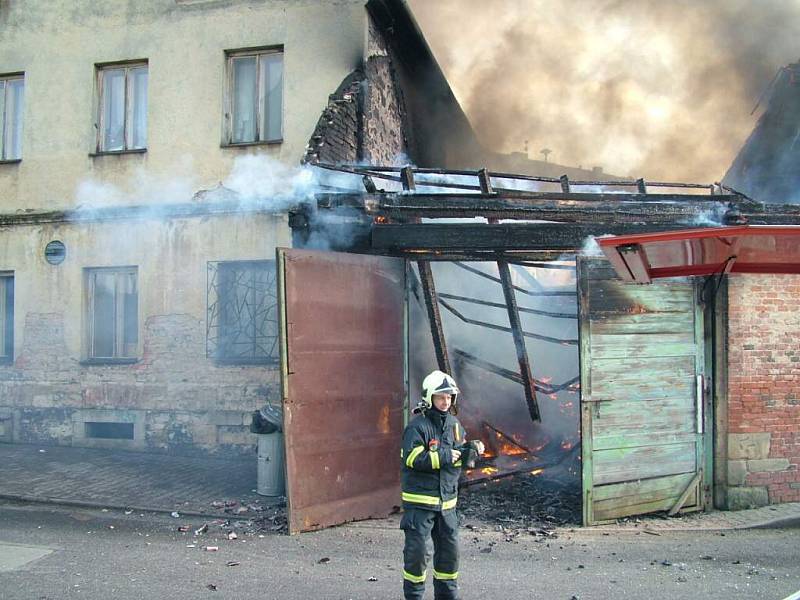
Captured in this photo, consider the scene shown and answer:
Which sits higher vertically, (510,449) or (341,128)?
(341,128)

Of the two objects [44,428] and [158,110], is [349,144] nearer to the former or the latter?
[158,110]

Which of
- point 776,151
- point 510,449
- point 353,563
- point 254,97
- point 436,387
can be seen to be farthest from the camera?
point 776,151

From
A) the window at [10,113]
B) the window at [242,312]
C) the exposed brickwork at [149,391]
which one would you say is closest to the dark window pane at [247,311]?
the window at [242,312]

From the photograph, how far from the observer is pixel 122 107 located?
36.6 feet

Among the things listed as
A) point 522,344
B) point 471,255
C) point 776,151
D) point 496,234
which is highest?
point 776,151

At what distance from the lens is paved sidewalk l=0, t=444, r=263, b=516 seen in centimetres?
766

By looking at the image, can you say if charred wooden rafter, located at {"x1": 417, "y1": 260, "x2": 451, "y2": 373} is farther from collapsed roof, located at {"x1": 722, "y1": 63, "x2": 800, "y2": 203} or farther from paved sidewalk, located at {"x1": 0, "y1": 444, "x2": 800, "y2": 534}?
collapsed roof, located at {"x1": 722, "y1": 63, "x2": 800, "y2": 203}

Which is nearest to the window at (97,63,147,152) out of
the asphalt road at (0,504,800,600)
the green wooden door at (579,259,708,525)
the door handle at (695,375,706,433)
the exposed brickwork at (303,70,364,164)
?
the exposed brickwork at (303,70,364,164)

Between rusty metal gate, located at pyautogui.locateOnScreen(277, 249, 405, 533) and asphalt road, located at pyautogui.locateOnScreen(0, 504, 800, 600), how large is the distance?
0.39 metres

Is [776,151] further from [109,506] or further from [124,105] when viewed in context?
[109,506]

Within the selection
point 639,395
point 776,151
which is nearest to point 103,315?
point 639,395

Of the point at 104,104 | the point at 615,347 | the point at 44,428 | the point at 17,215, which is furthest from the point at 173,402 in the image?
the point at 615,347

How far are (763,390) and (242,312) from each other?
6.87 meters

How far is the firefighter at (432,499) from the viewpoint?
14.6ft
